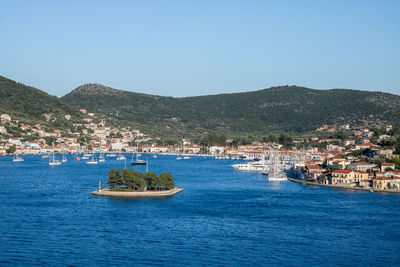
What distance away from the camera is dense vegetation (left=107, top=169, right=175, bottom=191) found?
35.9 metres

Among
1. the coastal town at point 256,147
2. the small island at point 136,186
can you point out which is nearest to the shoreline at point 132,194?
the small island at point 136,186

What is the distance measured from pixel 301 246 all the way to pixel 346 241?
8.03 feet

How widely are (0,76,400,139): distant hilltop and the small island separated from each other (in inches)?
2940

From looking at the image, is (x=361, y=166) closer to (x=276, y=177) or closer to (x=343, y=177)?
(x=343, y=177)

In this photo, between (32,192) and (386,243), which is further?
(32,192)

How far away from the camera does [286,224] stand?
2744 centimetres

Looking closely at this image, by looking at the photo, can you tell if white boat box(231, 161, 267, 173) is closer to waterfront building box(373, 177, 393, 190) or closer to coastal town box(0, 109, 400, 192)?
coastal town box(0, 109, 400, 192)

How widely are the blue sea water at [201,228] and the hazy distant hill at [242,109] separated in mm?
94673

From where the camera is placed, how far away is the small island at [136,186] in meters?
35.1

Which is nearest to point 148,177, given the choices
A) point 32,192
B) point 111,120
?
point 32,192

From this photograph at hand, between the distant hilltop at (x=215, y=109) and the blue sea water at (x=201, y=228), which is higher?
the distant hilltop at (x=215, y=109)

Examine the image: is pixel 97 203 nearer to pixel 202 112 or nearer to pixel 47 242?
pixel 47 242

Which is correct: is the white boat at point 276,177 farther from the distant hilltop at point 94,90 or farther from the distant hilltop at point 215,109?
the distant hilltop at point 94,90

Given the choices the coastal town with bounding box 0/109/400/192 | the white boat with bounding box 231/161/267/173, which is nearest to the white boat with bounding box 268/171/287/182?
the coastal town with bounding box 0/109/400/192
